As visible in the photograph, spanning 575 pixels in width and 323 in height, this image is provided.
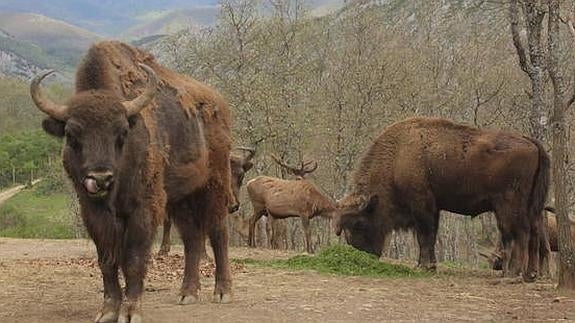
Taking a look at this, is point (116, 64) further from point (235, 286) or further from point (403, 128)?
point (403, 128)

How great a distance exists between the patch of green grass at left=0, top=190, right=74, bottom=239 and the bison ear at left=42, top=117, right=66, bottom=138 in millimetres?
31243

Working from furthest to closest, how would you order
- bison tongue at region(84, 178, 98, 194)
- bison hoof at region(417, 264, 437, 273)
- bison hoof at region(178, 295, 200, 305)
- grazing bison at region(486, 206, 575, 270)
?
grazing bison at region(486, 206, 575, 270)
bison hoof at region(417, 264, 437, 273)
bison hoof at region(178, 295, 200, 305)
bison tongue at region(84, 178, 98, 194)

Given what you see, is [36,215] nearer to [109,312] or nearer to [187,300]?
[187,300]

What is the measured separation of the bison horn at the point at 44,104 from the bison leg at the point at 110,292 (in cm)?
149

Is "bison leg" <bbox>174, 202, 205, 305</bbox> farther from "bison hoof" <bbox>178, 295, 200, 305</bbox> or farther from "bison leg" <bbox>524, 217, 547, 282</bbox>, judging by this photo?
"bison leg" <bbox>524, 217, 547, 282</bbox>

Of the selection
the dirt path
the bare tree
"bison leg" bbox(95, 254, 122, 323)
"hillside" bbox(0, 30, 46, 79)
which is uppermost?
"hillside" bbox(0, 30, 46, 79)

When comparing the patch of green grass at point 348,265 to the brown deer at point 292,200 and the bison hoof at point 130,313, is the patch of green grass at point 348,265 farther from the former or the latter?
the brown deer at point 292,200

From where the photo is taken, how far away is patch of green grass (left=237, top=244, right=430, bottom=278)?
14.1 m

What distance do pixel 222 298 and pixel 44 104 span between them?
3584mm

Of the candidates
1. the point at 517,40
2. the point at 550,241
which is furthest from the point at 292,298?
the point at 550,241

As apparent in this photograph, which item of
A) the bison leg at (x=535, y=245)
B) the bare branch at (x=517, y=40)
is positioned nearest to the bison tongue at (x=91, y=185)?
the bison leg at (x=535, y=245)

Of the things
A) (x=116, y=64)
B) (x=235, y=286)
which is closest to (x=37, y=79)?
(x=116, y=64)

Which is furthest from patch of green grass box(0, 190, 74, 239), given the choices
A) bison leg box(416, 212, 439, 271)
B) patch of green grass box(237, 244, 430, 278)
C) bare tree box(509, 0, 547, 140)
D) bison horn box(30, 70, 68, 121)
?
bison horn box(30, 70, 68, 121)

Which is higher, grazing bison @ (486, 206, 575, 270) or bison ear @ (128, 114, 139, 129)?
bison ear @ (128, 114, 139, 129)
